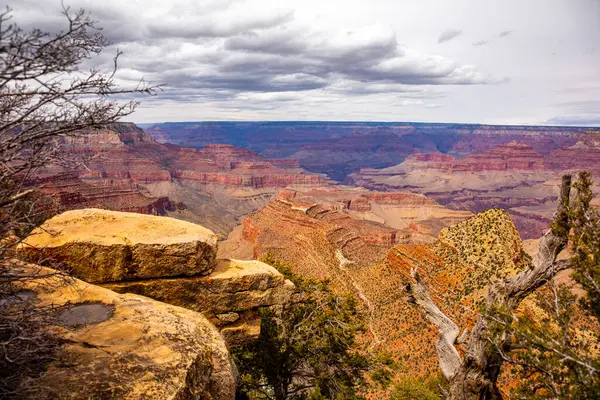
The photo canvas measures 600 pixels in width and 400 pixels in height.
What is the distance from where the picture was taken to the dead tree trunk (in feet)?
29.3

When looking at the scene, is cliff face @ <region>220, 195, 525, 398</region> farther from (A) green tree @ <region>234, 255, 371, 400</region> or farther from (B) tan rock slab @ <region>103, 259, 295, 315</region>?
(B) tan rock slab @ <region>103, 259, 295, 315</region>

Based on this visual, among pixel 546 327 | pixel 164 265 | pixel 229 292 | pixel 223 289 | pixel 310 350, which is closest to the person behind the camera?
pixel 546 327

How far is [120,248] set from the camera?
12.3 metres

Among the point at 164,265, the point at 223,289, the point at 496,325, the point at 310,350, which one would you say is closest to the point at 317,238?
the point at 310,350

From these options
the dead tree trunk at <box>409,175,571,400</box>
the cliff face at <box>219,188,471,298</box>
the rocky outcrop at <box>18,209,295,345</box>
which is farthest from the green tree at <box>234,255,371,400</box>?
the cliff face at <box>219,188,471,298</box>

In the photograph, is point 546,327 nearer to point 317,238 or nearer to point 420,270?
point 420,270

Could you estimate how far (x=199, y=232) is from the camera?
14297 millimetres

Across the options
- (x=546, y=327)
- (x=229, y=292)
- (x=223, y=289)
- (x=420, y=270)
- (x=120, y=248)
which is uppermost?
(x=120, y=248)

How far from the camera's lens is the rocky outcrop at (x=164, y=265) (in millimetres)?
12031

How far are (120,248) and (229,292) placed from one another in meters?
4.13

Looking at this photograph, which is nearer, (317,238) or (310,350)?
(310,350)

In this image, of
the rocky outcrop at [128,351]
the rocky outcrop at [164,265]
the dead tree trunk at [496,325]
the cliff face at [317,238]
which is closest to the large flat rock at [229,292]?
the rocky outcrop at [164,265]

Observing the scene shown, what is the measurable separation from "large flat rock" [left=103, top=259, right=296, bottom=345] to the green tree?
1026 mm

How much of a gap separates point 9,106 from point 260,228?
78777 mm
